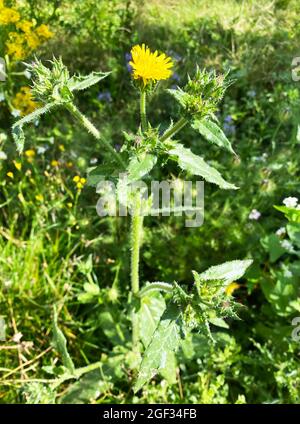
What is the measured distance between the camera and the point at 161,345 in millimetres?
1422

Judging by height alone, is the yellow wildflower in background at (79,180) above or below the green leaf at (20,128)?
above

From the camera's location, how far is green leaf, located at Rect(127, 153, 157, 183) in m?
1.31

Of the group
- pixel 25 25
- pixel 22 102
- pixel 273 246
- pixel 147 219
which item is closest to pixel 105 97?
pixel 22 102

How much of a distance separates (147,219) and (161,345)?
1235 millimetres

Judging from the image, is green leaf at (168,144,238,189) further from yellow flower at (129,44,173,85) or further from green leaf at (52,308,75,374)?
green leaf at (52,308,75,374)

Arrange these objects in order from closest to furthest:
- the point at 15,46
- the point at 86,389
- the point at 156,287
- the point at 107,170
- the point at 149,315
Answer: the point at 107,170, the point at 156,287, the point at 149,315, the point at 86,389, the point at 15,46

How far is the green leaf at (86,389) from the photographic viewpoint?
208 cm

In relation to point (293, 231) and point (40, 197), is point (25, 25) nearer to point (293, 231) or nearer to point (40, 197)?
point (40, 197)

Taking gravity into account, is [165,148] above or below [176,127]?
below

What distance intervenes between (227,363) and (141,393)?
436 mm

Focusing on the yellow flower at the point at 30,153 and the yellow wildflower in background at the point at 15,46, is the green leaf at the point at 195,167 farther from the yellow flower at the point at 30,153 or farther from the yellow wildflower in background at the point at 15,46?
the yellow wildflower in background at the point at 15,46

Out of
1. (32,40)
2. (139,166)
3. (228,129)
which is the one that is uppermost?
(32,40)

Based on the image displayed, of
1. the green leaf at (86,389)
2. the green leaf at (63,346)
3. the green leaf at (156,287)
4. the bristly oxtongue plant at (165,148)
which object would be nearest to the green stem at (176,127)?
the bristly oxtongue plant at (165,148)
